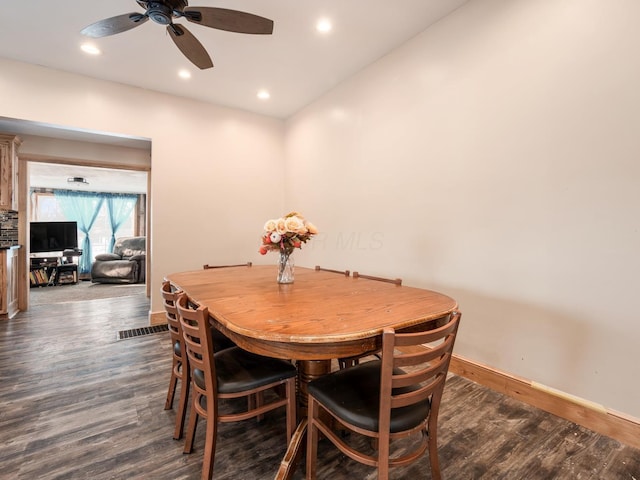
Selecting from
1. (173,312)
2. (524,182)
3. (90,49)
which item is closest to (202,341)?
(173,312)

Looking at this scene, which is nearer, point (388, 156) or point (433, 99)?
point (433, 99)

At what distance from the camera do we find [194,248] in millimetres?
3963

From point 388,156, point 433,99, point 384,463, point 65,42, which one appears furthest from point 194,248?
point 384,463

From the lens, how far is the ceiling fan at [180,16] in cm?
180

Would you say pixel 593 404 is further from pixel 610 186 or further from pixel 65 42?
pixel 65 42

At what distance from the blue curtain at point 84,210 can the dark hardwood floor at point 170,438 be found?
665 cm

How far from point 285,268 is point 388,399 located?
47.2 inches

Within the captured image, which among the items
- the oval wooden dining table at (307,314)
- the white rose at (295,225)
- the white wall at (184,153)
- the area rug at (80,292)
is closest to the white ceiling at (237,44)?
the white wall at (184,153)

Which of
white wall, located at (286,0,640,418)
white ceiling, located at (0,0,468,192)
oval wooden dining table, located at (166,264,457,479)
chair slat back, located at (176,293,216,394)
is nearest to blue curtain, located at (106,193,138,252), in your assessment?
white ceiling, located at (0,0,468,192)

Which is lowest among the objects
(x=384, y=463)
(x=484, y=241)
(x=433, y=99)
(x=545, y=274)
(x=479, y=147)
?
(x=384, y=463)

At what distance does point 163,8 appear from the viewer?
5.84 feet

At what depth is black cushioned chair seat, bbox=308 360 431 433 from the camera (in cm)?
115

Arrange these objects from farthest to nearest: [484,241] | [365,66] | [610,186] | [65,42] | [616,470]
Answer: [365,66], [65,42], [484,241], [610,186], [616,470]

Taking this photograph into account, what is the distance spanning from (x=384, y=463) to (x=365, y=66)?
11.0ft
